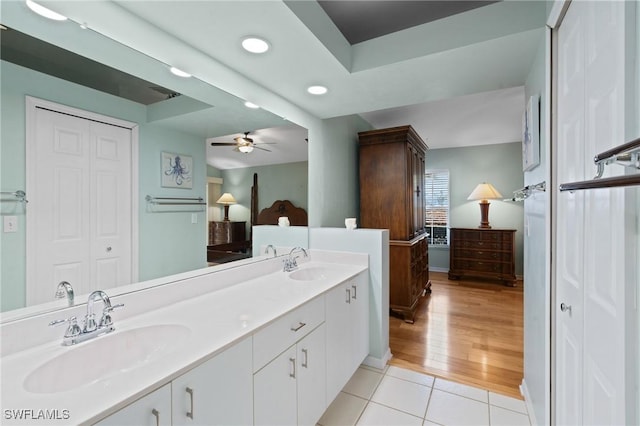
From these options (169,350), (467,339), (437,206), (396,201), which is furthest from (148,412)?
(437,206)

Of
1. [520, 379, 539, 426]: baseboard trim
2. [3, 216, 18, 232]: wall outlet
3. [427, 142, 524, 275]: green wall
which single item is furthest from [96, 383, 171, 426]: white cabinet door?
[427, 142, 524, 275]: green wall

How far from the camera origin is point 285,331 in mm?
1278

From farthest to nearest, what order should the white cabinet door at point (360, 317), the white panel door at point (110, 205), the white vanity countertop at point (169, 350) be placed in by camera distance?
the white cabinet door at point (360, 317), the white panel door at point (110, 205), the white vanity countertop at point (169, 350)

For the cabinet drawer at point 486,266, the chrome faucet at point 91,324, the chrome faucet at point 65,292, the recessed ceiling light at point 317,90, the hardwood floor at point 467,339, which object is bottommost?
the hardwood floor at point 467,339

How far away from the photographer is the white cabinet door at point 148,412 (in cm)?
69

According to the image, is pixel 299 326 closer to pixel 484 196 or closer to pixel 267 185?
pixel 267 185

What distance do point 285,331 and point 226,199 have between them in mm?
867

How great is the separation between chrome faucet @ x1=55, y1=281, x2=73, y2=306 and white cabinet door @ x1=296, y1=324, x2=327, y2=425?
3.11ft

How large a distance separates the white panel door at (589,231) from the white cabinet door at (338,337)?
109 centimetres

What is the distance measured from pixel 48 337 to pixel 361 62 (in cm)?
203

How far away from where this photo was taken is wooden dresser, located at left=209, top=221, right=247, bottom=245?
1.65 meters

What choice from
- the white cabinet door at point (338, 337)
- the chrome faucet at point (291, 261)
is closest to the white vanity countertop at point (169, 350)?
the white cabinet door at point (338, 337)

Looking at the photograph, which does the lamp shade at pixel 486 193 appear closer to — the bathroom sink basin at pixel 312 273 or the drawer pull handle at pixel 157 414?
the bathroom sink basin at pixel 312 273

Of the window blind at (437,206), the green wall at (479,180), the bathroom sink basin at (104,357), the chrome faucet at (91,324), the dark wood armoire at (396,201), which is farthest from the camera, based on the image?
the window blind at (437,206)
